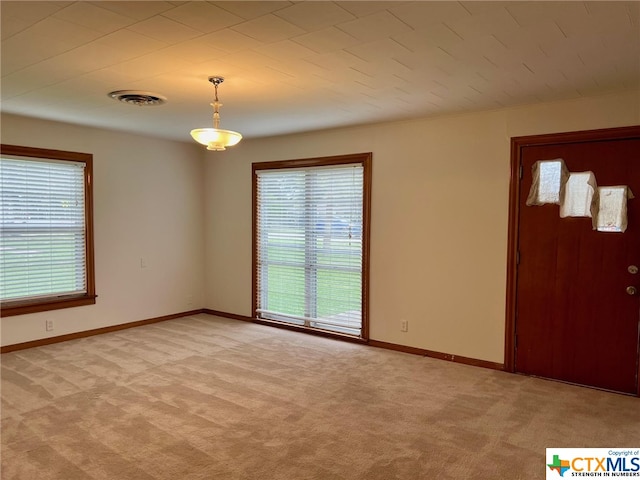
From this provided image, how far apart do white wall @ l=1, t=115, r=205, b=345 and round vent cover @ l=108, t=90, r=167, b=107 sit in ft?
5.41

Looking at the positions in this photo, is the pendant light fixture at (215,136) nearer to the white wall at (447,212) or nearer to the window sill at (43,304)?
the white wall at (447,212)

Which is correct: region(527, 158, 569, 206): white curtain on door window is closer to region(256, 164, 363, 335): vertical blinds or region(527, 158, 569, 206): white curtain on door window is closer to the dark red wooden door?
the dark red wooden door

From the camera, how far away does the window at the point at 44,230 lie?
15.3 ft

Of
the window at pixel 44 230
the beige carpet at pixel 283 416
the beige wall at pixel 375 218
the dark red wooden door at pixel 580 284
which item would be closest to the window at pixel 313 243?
the beige wall at pixel 375 218

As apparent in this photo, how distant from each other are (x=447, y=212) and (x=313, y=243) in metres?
1.75

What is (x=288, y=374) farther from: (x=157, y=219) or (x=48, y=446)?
(x=157, y=219)

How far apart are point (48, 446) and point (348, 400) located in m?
2.03

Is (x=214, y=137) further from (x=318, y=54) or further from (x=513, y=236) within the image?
(x=513, y=236)

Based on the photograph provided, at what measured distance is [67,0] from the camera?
2.08 m

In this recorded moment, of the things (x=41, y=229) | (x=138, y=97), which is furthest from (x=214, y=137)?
(x=41, y=229)

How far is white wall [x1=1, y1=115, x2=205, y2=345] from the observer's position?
4953 millimetres

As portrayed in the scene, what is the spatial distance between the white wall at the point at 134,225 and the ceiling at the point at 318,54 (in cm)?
107

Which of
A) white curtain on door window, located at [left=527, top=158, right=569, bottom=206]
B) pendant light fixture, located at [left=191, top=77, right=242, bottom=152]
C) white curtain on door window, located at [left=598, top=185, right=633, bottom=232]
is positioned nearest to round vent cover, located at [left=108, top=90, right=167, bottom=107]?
pendant light fixture, located at [left=191, top=77, right=242, bottom=152]

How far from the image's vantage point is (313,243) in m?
5.54
